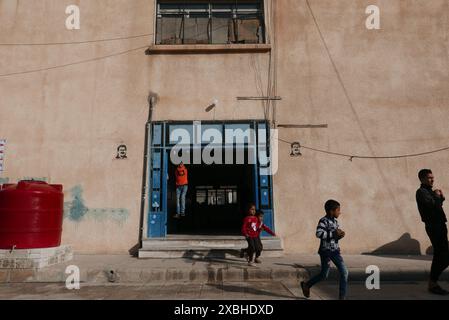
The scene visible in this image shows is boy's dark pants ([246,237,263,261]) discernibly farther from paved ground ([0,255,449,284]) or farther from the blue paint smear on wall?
the blue paint smear on wall

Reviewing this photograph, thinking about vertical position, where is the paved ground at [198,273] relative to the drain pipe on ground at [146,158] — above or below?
below

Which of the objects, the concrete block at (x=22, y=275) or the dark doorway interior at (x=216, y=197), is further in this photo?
the dark doorway interior at (x=216, y=197)

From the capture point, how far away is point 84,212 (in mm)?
9406

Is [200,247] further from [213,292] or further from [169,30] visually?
[169,30]

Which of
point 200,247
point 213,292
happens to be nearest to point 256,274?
point 213,292

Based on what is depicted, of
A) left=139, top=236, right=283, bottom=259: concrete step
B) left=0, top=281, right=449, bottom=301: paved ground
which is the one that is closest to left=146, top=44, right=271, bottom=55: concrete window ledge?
left=139, top=236, right=283, bottom=259: concrete step

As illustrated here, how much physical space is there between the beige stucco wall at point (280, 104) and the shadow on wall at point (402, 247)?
117 millimetres

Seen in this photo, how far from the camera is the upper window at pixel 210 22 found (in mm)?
10469

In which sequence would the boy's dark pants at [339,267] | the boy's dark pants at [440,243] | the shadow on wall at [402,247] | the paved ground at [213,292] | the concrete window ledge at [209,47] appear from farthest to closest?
the concrete window ledge at [209,47], the shadow on wall at [402,247], the paved ground at [213,292], the boy's dark pants at [440,243], the boy's dark pants at [339,267]

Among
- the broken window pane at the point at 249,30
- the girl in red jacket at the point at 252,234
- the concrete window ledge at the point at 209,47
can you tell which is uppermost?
the broken window pane at the point at 249,30

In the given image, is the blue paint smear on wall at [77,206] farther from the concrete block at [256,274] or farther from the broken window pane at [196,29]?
the broken window pane at [196,29]

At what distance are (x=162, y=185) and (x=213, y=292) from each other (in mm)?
4259

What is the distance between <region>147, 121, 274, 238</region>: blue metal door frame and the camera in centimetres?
921

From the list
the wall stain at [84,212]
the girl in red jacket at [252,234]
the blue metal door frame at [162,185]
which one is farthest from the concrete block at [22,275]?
the girl in red jacket at [252,234]
